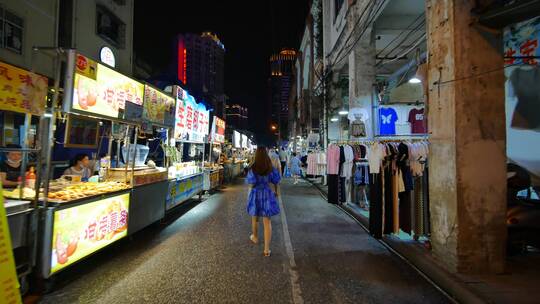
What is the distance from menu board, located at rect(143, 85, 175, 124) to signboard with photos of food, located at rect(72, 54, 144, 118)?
46 centimetres

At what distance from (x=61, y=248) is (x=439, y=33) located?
22.4ft

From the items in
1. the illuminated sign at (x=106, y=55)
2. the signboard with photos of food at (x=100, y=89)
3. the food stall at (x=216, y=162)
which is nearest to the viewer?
the signboard with photos of food at (x=100, y=89)

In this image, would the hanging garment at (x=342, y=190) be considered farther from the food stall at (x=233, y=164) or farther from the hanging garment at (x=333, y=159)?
the food stall at (x=233, y=164)

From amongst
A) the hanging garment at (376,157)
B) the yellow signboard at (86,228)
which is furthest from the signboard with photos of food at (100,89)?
the hanging garment at (376,157)

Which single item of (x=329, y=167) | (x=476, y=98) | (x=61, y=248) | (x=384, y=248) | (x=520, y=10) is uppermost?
(x=520, y=10)

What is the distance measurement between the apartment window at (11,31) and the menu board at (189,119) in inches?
270

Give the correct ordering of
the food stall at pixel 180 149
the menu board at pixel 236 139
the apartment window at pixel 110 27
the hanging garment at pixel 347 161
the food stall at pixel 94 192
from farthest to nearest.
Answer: the menu board at pixel 236 139
the apartment window at pixel 110 27
the food stall at pixel 180 149
the hanging garment at pixel 347 161
the food stall at pixel 94 192

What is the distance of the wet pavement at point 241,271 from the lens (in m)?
3.88

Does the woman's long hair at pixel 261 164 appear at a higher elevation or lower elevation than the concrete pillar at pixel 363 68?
lower

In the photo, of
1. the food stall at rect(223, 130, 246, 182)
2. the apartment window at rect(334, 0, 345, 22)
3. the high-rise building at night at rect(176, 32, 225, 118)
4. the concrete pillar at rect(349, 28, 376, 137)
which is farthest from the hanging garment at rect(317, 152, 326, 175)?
the high-rise building at night at rect(176, 32, 225, 118)

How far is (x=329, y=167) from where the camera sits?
31.4 ft

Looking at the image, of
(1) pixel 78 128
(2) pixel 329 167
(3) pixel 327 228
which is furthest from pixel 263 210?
(1) pixel 78 128

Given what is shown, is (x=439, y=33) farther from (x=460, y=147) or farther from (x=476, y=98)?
(x=460, y=147)

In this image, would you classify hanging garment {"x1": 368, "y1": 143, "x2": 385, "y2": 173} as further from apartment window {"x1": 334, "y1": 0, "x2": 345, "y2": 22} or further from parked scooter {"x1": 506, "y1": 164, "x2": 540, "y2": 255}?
apartment window {"x1": 334, "y1": 0, "x2": 345, "y2": 22}
